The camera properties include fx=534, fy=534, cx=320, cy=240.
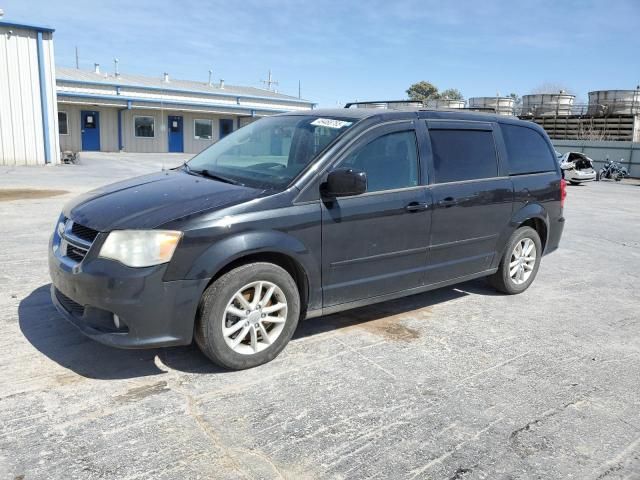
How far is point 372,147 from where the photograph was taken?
423 centimetres

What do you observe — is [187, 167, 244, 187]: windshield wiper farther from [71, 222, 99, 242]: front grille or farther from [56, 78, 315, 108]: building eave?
[56, 78, 315, 108]: building eave

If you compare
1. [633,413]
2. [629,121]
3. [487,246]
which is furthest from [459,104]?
[633,413]

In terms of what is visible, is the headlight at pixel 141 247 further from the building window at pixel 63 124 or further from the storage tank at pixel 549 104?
the storage tank at pixel 549 104

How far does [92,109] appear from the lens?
99.3ft

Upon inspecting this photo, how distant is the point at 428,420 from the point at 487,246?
2.48 meters

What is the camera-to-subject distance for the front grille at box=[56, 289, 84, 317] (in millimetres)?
3496

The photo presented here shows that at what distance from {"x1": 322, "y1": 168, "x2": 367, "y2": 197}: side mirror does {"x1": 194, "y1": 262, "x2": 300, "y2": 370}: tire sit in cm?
68

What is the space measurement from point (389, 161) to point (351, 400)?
1955 mm

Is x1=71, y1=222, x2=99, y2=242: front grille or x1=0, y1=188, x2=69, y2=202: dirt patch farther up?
x1=71, y1=222, x2=99, y2=242: front grille

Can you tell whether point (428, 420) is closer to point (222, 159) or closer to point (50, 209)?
point (222, 159)

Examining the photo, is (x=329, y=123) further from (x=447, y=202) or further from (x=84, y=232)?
(x=84, y=232)

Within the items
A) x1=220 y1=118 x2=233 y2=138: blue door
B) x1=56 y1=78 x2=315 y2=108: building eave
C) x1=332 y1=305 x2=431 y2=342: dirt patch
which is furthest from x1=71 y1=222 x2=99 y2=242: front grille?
x1=220 y1=118 x2=233 y2=138: blue door

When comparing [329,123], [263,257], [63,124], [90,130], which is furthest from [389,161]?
[90,130]

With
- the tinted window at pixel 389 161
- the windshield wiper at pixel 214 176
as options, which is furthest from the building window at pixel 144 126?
the tinted window at pixel 389 161
